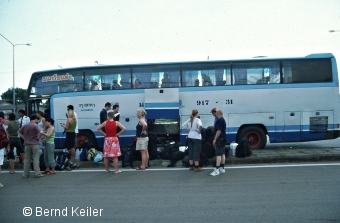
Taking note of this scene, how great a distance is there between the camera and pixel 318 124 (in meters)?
13.6

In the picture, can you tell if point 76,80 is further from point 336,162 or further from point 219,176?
point 336,162

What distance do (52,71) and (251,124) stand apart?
8413 mm

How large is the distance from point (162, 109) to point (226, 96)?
257 cm

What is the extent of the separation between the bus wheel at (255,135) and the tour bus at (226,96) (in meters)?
0.04

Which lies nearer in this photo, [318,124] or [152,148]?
[152,148]

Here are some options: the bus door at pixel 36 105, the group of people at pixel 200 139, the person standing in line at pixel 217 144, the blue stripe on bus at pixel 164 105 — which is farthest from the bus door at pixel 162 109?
the bus door at pixel 36 105

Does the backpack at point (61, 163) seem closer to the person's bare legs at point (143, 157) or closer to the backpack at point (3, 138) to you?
the backpack at point (3, 138)

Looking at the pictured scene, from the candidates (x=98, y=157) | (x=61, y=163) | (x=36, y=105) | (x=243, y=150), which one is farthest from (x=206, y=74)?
(x=36, y=105)

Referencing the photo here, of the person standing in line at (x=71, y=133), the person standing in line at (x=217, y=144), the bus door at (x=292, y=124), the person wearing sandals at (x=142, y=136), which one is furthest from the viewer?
the bus door at (x=292, y=124)

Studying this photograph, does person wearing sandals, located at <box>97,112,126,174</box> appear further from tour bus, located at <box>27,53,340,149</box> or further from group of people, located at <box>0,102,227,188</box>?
tour bus, located at <box>27,53,340,149</box>

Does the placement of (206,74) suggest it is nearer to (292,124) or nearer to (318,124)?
(292,124)

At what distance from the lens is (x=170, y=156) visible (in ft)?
36.5

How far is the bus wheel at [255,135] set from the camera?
1371 centimetres

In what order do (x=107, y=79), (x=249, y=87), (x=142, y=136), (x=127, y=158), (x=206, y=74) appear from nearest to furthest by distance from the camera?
1. (x=142, y=136)
2. (x=127, y=158)
3. (x=249, y=87)
4. (x=206, y=74)
5. (x=107, y=79)
